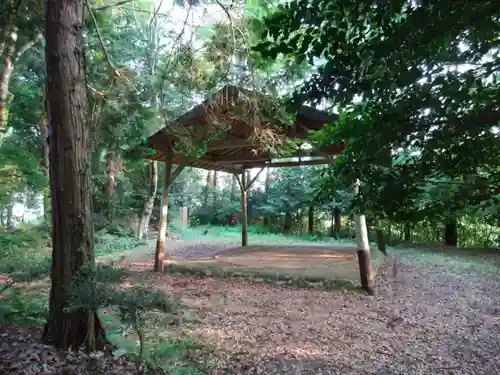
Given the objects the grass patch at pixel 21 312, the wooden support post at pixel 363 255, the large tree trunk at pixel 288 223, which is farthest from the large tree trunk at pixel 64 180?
the large tree trunk at pixel 288 223

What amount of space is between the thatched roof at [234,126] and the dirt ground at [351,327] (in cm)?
261

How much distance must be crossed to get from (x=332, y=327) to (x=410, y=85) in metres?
3.67

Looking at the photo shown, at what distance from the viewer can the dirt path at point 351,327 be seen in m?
3.46

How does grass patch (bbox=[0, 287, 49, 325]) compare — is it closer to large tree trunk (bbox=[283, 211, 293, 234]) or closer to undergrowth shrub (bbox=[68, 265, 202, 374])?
undergrowth shrub (bbox=[68, 265, 202, 374])

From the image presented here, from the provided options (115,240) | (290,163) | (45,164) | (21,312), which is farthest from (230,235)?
(21,312)

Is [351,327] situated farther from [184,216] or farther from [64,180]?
[184,216]

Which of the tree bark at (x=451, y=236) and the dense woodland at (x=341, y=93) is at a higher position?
the dense woodland at (x=341, y=93)

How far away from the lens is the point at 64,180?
290 cm

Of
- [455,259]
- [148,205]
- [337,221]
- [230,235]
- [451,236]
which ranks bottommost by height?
[455,259]

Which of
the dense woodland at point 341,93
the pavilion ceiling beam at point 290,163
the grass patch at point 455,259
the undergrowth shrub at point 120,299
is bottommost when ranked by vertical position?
the grass patch at point 455,259

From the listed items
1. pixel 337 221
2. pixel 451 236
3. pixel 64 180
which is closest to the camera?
pixel 64 180

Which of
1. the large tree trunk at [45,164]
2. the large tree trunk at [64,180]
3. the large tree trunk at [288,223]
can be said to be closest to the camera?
the large tree trunk at [64,180]

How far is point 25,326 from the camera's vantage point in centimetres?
340

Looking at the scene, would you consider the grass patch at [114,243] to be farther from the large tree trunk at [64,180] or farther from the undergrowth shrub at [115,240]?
the large tree trunk at [64,180]
